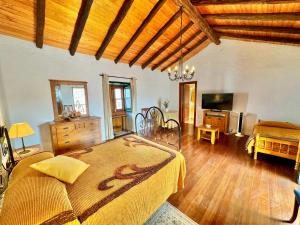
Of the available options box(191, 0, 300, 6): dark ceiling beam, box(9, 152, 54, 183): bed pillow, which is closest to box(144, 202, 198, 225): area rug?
box(9, 152, 54, 183): bed pillow

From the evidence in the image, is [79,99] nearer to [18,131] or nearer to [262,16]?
[18,131]

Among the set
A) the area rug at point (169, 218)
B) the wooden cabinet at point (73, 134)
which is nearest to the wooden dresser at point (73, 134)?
the wooden cabinet at point (73, 134)

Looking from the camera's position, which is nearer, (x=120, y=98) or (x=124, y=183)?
(x=124, y=183)

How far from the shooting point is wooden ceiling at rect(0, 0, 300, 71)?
2322 mm

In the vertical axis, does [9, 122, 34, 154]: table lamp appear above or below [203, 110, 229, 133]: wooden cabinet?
above

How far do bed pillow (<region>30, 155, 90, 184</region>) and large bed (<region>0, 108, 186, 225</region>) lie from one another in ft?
0.17

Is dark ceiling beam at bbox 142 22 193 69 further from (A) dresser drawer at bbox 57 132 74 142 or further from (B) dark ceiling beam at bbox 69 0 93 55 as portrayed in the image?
(A) dresser drawer at bbox 57 132 74 142

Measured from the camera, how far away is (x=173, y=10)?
3.05 metres

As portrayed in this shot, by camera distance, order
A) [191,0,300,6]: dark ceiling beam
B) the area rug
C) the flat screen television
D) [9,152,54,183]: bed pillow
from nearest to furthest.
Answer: [9,152,54,183]: bed pillow → the area rug → [191,0,300,6]: dark ceiling beam → the flat screen television

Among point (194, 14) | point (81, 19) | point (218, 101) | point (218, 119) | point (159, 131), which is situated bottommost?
point (159, 131)

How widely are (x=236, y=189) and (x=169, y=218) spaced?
4.08ft

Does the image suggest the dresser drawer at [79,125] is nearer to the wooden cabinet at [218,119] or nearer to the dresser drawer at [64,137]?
the dresser drawer at [64,137]

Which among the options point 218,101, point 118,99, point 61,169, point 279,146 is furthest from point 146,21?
point 279,146

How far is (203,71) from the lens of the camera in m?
5.49
